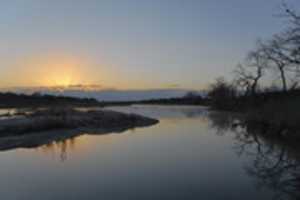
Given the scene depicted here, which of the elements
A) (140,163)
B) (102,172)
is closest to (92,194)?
(102,172)

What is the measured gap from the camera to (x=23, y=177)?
31.9 ft

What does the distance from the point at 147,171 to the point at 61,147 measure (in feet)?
20.7

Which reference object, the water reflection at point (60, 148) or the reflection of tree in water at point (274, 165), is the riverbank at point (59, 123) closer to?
the water reflection at point (60, 148)

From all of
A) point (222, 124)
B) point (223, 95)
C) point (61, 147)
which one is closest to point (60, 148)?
point (61, 147)

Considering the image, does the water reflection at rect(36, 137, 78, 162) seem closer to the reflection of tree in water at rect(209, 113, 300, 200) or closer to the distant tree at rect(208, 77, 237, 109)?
the reflection of tree in water at rect(209, 113, 300, 200)

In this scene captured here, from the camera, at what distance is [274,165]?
39.3ft

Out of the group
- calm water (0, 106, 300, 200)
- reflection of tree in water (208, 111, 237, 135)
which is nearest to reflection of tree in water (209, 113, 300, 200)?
calm water (0, 106, 300, 200)

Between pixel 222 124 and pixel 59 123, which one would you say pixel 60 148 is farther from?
pixel 222 124

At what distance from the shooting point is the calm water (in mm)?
8242

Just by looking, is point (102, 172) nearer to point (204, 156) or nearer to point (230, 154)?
point (204, 156)

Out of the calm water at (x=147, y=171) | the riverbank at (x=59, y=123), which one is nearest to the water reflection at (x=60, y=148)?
the calm water at (x=147, y=171)

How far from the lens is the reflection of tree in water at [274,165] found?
8918 mm

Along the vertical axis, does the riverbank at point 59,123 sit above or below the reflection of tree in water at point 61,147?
above

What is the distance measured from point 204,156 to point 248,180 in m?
3.90
